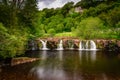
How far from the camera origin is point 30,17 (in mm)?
54375

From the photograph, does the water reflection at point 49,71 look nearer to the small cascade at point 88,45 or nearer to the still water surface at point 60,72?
the still water surface at point 60,72

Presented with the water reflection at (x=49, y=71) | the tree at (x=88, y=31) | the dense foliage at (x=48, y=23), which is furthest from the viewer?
the tree at (x=88, y=31)

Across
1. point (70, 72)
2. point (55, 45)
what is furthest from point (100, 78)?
point (55, 45)

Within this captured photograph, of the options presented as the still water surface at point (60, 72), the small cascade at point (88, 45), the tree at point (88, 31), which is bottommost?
the still water surface at point (60, 72)

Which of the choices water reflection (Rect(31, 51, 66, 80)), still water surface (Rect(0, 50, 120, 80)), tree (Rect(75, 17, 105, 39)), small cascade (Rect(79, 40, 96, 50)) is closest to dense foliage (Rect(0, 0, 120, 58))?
tree (Rect(75, 17, 105, 39))

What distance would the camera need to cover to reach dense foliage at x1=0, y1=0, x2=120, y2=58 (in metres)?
38.4

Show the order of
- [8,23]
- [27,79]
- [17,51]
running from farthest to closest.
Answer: [8,23]
[17,51]
[27,79]

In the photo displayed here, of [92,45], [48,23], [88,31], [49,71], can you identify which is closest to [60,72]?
[49,71]

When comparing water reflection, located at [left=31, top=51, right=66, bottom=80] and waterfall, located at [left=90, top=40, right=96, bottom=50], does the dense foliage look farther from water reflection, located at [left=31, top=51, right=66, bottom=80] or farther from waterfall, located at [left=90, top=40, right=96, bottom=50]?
waterfall, located at [left=90, top=40, right=96, bottom=50]

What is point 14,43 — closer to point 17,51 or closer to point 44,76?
point 17,51

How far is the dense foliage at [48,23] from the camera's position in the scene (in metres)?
38.4

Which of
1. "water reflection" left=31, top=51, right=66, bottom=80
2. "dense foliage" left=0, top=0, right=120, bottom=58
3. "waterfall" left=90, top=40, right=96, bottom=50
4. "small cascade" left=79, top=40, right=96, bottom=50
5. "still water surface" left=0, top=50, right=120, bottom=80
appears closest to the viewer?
"still water surface" left=0, top=50, right=120, bottom=80

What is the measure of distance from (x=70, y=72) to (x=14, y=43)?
9.04 metres

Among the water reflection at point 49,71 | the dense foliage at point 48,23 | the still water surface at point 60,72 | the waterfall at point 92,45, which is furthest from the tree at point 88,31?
the still water surface at point 60,72
